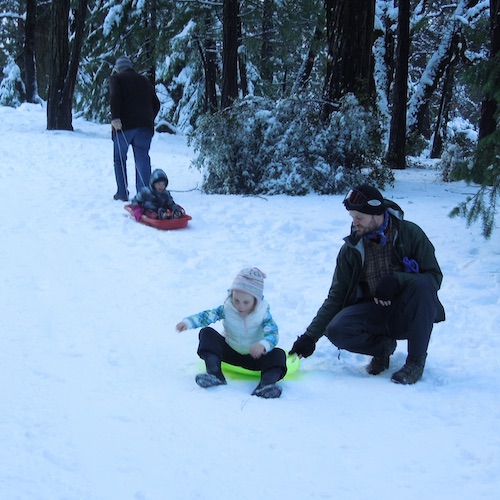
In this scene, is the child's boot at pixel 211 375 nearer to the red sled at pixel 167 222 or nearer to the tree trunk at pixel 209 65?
the red sled at pixel 167 222

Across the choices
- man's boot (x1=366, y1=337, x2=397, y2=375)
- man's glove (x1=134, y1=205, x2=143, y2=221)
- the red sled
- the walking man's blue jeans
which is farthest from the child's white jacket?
the walking man's blue jeans

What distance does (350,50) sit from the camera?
9250 mm

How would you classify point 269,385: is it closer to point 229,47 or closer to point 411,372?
point 411,372

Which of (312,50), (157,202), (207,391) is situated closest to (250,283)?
(207,391)

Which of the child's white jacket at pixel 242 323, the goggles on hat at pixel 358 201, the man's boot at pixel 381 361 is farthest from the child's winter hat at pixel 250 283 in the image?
the man's boot at pixel 381 361

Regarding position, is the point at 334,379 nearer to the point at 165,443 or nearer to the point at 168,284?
the point at 165,443

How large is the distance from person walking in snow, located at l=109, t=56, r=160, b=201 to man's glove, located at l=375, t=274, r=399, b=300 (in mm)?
5542

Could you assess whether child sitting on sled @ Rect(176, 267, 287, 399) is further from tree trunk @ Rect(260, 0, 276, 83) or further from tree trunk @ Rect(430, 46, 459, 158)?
tree trunk @ Rect(430, 46, 459, 158)

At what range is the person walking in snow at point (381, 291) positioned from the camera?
3.44 m

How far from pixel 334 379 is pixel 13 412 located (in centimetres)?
181

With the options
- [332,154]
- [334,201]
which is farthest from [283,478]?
[332,154]

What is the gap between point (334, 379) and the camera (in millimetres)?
3621

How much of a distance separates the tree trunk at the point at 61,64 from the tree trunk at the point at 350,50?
9275mm

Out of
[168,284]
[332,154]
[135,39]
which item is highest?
[135,39]
